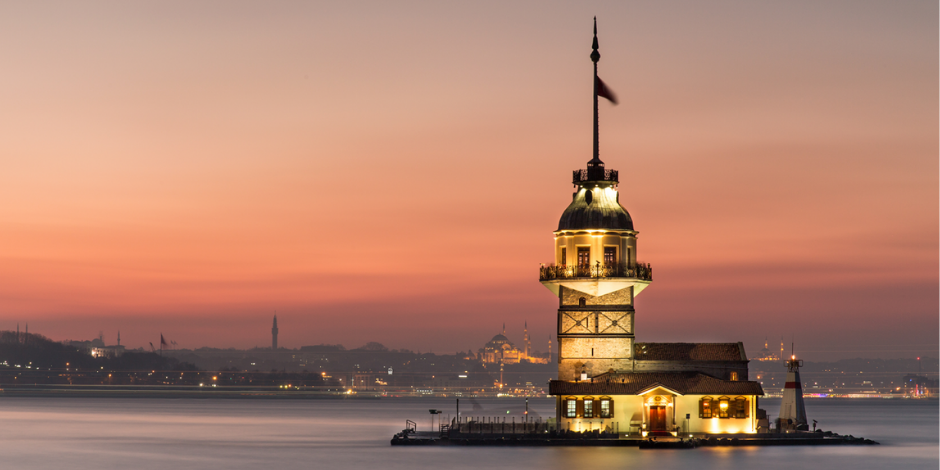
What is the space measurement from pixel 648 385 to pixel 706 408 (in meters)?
4.27

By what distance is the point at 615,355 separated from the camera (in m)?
78.2

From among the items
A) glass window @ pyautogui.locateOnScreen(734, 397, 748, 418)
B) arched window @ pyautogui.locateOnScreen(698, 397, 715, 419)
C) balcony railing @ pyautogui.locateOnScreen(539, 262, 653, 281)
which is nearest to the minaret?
balcony railing @ pyautogui.locateOnScreen(539, 262, 653, 281)

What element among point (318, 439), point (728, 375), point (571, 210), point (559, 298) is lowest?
point (318, 439)

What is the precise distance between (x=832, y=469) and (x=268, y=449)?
155 feet

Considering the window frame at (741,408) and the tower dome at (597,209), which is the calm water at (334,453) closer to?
the window frame at (741,408)

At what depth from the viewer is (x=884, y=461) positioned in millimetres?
83875

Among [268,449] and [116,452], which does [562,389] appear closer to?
[268,449]

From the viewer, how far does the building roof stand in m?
78.8

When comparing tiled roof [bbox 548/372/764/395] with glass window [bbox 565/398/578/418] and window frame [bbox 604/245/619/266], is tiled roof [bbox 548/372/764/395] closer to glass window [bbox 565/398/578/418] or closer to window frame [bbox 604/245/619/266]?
glass window [bbox 565/398/578/418]

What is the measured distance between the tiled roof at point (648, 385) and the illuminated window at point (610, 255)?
294 inches

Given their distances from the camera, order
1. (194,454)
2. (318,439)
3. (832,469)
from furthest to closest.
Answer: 1. (318,439)
2. (194,454)
3. (832,469)

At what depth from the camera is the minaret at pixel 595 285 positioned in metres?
78.2

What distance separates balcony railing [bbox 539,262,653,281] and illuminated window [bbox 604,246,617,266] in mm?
211

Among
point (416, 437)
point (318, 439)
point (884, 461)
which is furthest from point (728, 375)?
point (318, 439)
